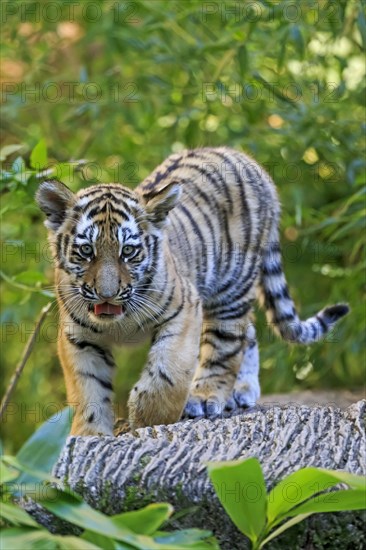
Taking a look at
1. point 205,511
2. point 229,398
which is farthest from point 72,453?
point 229,398

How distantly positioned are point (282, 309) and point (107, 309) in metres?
1.19

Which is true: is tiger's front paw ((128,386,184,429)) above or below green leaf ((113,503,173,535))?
above

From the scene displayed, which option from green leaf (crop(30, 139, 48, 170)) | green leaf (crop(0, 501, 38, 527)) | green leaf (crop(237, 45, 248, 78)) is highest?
green leaf (crop(237, 45, 248, 78))

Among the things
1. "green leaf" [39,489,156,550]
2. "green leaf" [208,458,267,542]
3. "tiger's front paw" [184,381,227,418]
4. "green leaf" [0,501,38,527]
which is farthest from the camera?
"tiger's front paw" [184,381,227,418]

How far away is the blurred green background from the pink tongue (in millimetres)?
1272

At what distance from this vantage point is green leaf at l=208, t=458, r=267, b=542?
2.24 m

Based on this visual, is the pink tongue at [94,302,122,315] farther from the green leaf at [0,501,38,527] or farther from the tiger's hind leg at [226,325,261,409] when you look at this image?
the green leaf at [0,501,38,527]

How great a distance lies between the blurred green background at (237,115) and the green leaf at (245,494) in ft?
8.90

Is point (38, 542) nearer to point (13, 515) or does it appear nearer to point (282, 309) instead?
point (13, 515)

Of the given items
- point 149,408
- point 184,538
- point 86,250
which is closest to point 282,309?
point 149,408

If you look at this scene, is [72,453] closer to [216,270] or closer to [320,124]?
[216,270]

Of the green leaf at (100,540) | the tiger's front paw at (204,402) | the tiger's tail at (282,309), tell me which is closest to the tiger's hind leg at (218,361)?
the tiger's front paw at (204,402)

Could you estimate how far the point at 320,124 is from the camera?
5.77 metres

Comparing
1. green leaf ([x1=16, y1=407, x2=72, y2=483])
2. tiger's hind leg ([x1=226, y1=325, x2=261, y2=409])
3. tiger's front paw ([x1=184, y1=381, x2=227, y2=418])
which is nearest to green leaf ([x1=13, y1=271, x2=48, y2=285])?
tiger's front paw ([x1=184, y1=381, x2=227, y2=418])
